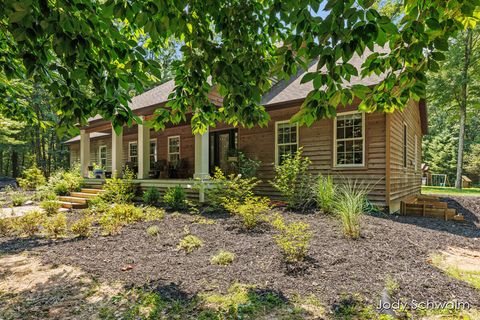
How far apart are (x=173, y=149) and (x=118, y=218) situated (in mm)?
7092

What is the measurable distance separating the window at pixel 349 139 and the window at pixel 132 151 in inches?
432

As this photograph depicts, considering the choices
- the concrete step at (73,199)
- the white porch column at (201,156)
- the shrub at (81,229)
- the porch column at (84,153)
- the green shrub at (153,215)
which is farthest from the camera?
the porch column at (84,153)

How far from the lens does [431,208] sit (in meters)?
7.39

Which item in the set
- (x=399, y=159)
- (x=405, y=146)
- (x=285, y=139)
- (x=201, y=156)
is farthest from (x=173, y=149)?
(x=405, y=146)

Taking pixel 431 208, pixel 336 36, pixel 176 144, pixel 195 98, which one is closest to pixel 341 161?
pixel 431 208

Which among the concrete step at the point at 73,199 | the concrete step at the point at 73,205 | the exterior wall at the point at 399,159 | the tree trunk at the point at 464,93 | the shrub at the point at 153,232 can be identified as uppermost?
the tree trunk at the point at 464,93

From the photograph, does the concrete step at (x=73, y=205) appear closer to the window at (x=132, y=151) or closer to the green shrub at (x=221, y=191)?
the green shrub at (x=221, y=191)

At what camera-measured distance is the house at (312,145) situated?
7.21 meters

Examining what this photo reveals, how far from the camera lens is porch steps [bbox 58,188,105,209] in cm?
864

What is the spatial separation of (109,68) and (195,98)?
925mm

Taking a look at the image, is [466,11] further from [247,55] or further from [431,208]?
[431,208]

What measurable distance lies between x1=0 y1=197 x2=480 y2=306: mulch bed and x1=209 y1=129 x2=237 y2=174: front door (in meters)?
5.05

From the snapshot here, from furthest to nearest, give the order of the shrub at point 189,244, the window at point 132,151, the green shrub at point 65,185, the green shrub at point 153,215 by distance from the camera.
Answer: the window at point 132,151, the green shrub at point 65,185, the green shrub at point 153,215, the shrub at point 189,244

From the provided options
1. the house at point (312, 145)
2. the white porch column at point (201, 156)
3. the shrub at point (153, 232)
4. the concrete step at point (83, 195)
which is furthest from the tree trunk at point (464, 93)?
the concrete step at point (83, 195)
